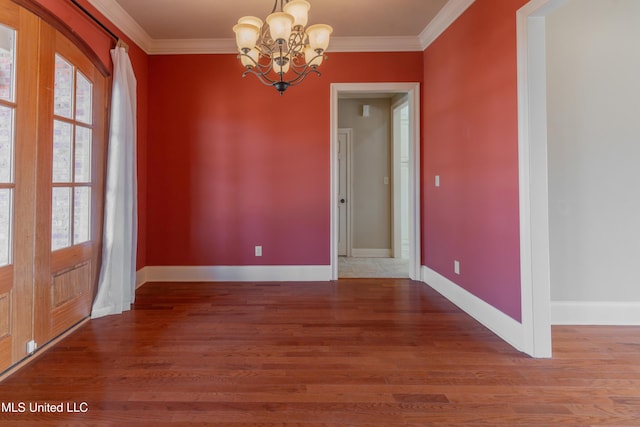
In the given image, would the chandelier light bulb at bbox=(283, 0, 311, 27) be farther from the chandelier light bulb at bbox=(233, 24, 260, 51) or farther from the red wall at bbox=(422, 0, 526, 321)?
the red wall at bbox=(422, 0, 526, 321)

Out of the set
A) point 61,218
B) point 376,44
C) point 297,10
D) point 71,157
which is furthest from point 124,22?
point 376,44

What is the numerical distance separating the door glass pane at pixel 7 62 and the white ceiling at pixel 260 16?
1166 millimetres

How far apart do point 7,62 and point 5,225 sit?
0.94m

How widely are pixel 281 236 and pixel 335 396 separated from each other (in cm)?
239

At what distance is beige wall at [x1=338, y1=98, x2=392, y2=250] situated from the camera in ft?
17.8

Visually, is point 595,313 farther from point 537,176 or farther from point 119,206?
point 119,206

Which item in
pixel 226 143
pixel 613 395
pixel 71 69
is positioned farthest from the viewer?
pixel 226 143

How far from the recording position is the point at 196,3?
301cm

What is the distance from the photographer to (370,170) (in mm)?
5496

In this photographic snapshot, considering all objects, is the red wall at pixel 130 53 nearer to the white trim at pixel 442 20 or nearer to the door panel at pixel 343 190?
the door panel at pixel 343 190

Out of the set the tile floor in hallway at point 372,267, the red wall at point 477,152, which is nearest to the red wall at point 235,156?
the tile floor in hallway at point 372,267

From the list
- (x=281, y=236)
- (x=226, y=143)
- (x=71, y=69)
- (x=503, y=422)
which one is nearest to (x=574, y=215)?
(x=503, y=422)

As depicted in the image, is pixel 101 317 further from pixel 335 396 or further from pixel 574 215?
pixel 574 215

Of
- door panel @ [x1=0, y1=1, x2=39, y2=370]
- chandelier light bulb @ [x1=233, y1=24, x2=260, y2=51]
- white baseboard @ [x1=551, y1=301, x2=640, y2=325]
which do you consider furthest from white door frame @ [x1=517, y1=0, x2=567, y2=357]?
door panel @ [x1=0, y1=1, x2=39, y2=370]
